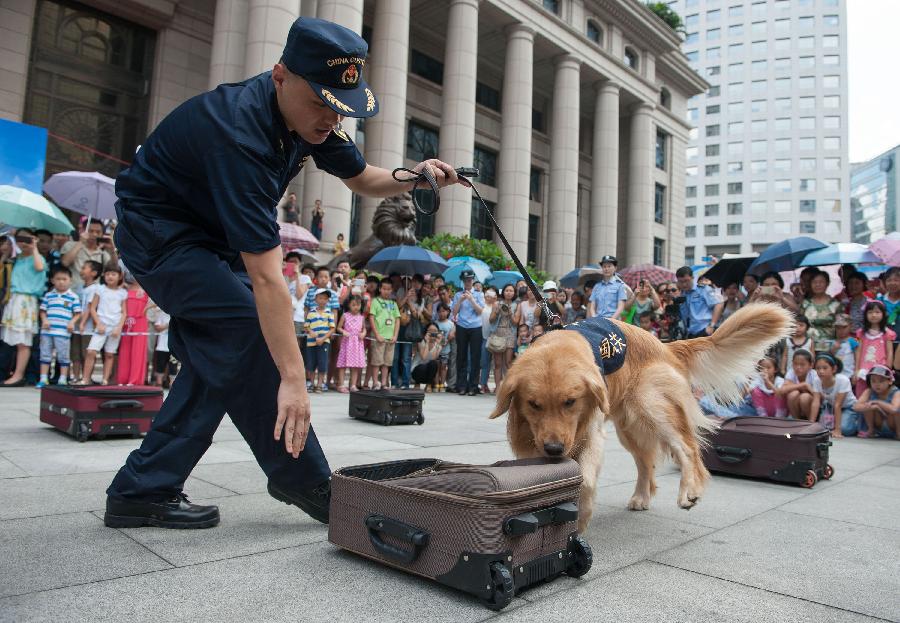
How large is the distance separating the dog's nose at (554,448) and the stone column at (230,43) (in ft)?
64.5

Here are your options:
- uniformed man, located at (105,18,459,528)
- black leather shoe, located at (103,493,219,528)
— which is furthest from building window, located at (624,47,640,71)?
black leather shoe, located at (103,493,219,528)

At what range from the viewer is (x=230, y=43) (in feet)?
64.3

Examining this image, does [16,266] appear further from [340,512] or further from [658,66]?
[658,66]

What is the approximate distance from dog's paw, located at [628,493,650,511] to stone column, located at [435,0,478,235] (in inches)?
884

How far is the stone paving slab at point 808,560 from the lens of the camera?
93.5 inches

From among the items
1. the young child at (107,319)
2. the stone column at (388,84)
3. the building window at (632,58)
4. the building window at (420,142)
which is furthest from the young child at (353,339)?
the building window at (632,58)

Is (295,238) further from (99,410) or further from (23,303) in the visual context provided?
(99,410)

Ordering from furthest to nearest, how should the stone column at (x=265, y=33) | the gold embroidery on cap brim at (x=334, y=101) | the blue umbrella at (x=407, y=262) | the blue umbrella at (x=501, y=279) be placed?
the blue umbrella at (x=501, y=279), the stone column at (x=265, y=33), the blue umbrella at (x=407, y=262), the gold embroidery on cap brim at (x=334, y=101)

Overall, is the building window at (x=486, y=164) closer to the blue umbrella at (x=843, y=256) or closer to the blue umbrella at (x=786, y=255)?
the blue umbrella at (x=786, y=255)

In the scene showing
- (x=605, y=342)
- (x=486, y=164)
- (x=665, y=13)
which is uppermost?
(x=665, y=13)

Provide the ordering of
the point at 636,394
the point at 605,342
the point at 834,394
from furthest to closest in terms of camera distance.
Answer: the point at 834,394, the point at 636,394, the point at 605,342

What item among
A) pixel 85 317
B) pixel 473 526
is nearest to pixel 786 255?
pixel 473 526

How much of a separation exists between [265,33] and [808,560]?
65.1ft

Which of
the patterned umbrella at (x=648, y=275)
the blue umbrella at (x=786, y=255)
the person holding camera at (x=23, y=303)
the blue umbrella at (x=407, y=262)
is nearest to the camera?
the person holding camera at (x=23, y=303)
